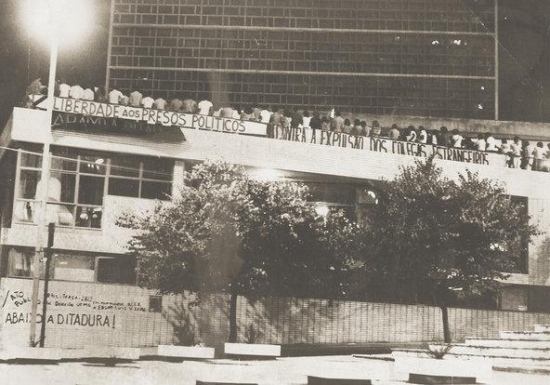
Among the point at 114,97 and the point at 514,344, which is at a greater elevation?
the point at 114,97

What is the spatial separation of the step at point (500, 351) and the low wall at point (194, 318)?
5.72 metres

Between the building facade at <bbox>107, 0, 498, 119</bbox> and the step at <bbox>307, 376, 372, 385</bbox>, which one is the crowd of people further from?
the step at <bbox>307, 376, 372, 385</bbox>

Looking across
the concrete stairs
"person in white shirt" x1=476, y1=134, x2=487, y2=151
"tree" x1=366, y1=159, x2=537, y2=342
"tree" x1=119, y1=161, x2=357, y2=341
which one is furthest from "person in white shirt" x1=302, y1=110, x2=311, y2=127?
the concrete stairs

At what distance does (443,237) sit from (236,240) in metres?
6.94

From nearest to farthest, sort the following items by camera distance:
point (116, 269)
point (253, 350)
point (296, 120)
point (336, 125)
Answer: point (253, 350) → point (116, 269) → point (296, 120) → point (336, 125)

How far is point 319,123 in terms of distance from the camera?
111ft

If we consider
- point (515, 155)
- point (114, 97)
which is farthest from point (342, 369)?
Result: point (515, 155)

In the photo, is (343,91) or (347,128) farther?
(343,91)

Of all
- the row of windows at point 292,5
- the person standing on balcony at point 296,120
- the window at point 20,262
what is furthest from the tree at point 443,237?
the row of windows at point 292,5

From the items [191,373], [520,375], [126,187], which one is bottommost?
[520,375]

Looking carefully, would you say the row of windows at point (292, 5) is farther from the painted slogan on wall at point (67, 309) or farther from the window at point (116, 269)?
the painted slogan on wall at point (67, 309)

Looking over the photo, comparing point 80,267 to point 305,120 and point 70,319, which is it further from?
point 305,120

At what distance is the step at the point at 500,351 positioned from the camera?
21434mm

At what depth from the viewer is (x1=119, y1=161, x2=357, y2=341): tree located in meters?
25.9
